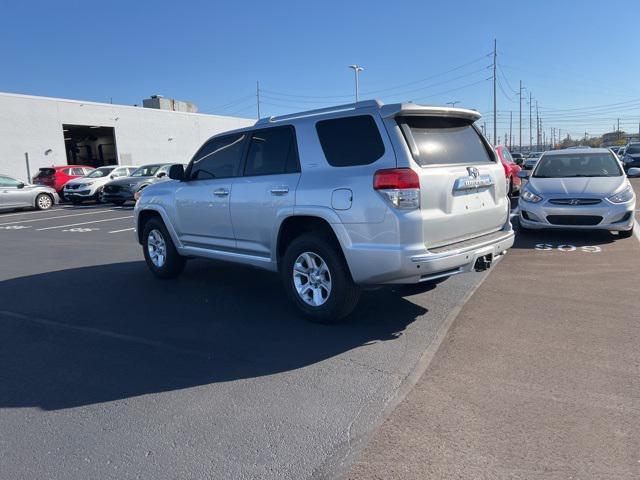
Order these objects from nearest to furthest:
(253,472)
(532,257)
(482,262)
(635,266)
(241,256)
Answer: (253,472), (482,262), (241,256), (635,266), (532,257)

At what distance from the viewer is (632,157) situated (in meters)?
27.5

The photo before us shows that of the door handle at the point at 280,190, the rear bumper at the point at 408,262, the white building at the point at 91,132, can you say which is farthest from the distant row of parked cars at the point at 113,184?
the rear bumper at the point at 408,262

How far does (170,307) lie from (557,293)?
4276mm

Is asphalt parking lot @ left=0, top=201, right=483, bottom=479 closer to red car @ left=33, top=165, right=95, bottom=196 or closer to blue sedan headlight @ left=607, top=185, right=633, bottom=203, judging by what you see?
blue sedan headlight @ left=607, top=185, right=633, bottom=203

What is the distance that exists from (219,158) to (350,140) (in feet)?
6.65

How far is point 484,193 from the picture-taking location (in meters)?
5.08

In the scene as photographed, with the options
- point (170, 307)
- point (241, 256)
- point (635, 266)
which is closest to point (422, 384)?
point (241, 256)

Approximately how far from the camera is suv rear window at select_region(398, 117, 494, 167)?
4.63 metres

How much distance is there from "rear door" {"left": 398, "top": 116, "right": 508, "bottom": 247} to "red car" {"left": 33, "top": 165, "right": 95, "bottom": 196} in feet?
74.1

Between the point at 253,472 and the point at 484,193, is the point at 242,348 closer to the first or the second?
the point at 253,472

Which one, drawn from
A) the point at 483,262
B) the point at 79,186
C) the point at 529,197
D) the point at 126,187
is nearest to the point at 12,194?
the point at 79,186

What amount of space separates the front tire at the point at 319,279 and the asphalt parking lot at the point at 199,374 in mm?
186

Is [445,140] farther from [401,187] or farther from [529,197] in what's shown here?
[529,197]

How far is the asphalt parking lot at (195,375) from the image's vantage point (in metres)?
2.94
